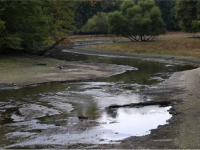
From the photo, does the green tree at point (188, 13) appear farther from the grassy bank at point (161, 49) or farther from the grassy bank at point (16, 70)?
the grassy bank at point (16, 70)

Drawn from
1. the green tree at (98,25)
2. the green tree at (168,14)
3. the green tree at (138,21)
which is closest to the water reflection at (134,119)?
the green tree at (138,21)

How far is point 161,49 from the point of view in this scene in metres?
53.0

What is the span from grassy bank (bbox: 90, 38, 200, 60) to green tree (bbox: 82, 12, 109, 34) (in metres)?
33.4

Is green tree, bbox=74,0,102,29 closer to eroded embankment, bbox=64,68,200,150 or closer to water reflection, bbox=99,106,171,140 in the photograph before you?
eroded embankment, bbox=64,68,200,150

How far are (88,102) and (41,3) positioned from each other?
881 inches

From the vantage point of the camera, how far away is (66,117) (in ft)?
45.7

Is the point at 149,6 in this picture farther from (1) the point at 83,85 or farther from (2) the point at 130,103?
(2) the point at 130,103

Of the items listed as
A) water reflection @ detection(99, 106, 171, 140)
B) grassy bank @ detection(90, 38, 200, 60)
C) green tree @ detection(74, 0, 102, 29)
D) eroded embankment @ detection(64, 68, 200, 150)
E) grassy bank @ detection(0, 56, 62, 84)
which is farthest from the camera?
green tree @ detection(74, 0, 102, 29)

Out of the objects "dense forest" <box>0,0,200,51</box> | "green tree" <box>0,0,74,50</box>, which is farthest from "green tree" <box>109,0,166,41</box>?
"green tree" <box>0,0,74,50</box>

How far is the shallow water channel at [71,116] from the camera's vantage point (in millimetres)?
10891

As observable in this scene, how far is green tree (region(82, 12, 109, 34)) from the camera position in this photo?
95.0 metres

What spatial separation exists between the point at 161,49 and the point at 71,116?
4105 cm

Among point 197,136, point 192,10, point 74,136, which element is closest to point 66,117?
point 74,136

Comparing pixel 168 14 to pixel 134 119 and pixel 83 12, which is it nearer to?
pixel 83 12
